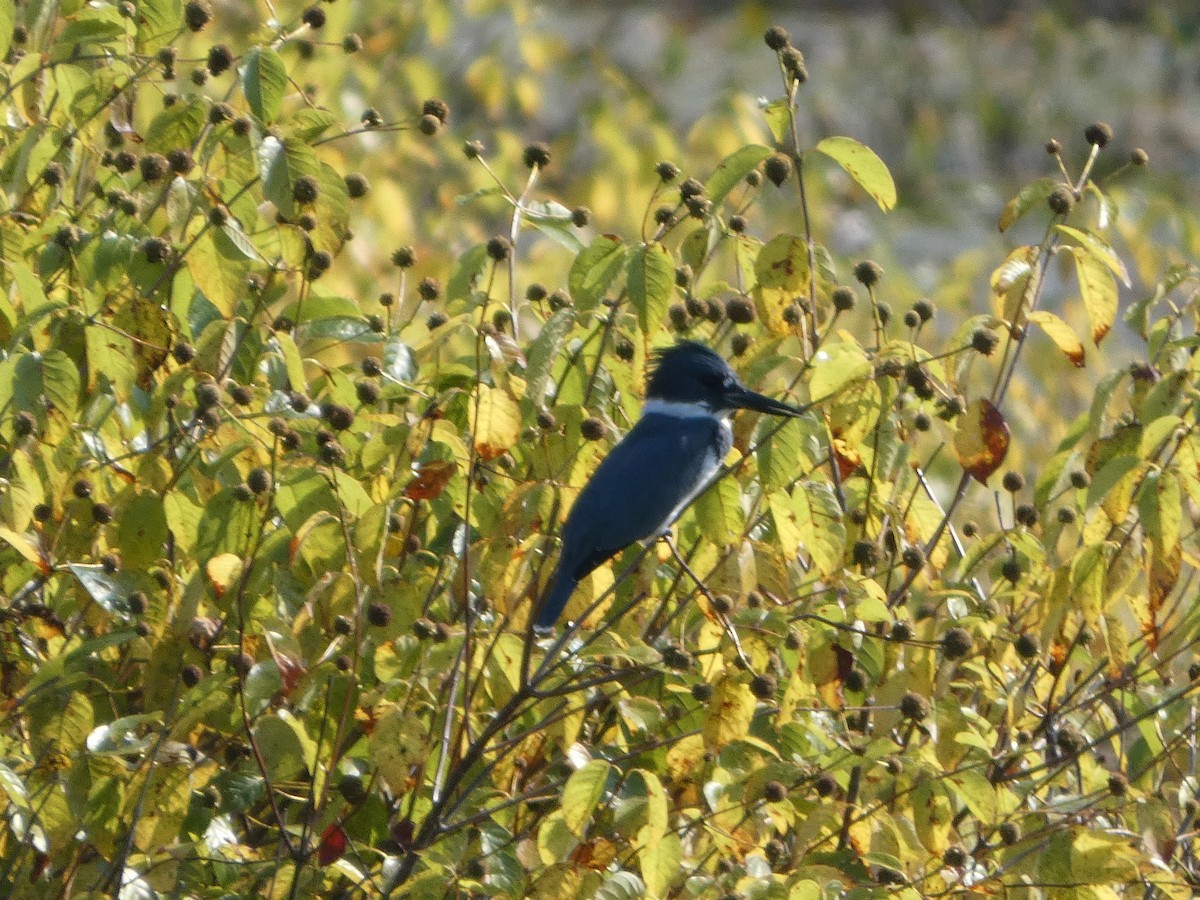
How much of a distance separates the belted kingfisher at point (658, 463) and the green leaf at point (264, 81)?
82cm

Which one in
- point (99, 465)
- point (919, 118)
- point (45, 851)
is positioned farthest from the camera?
point (919, 118)

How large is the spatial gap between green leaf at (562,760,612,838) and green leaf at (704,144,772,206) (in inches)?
36.8

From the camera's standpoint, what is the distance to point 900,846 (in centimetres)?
249

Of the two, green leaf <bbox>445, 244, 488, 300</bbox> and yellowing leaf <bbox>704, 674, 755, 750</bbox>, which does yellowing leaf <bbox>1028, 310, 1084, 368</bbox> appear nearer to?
yellowing leaf <bbox>704, 674, 755, 750</bbox>

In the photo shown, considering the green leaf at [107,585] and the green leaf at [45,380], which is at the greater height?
the green leaf at [45,380]

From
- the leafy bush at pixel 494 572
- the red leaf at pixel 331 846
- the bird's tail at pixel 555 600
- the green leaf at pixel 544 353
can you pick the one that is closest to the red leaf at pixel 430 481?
the leafy bush at pixel 494 572

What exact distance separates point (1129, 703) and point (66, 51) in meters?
2.02

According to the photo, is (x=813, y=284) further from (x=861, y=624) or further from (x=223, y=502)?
(x=223, y=502)

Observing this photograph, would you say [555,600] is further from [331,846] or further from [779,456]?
[331,846]

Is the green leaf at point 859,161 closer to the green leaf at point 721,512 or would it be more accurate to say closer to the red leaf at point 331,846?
the green leaf at point 721,512

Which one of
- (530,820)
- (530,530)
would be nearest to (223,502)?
(530,530)

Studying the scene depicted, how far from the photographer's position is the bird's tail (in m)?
2.94

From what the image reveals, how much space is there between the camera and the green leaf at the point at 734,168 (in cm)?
267

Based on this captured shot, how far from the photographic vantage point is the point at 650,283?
8.44 ft
